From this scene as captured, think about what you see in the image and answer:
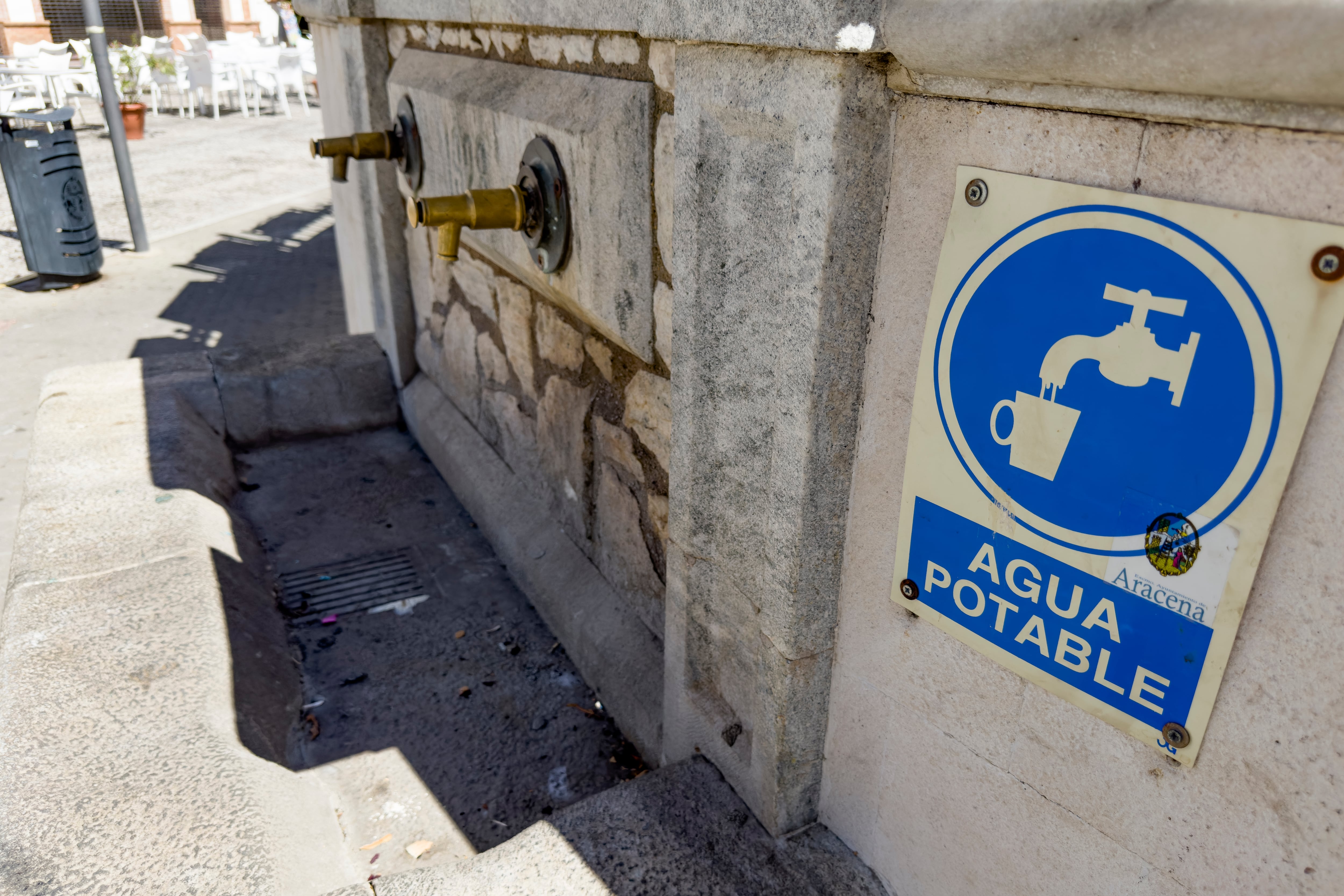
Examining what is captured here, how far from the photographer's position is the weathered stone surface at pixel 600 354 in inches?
92.0

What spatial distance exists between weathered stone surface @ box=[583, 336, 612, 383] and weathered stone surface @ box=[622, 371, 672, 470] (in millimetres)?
112

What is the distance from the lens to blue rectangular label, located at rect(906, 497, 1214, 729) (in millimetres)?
1068

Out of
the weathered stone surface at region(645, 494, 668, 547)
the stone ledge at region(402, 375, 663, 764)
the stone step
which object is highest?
the weathered stone surface at region(645, 494, 668, 547)

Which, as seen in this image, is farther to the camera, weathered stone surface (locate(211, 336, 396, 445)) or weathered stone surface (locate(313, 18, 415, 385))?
weathered stone surface (locate(211, 336, 396, 445))

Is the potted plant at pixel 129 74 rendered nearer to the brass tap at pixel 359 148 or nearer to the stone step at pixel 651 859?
the brass tap at pixel 359 148

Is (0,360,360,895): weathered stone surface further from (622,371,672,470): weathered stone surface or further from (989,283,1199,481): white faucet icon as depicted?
(989,283,1199,481): white faucet icon

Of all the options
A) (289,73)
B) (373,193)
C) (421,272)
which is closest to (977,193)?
(421,272)


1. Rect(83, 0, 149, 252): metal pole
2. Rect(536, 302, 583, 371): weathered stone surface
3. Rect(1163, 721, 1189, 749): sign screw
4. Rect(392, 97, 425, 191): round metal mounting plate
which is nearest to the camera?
Rect(1163, 721, 1189, 749): sign screw

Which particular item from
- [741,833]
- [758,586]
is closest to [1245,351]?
[758,586]

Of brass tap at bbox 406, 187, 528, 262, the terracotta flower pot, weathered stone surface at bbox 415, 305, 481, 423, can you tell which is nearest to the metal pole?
the terracotta flower pot

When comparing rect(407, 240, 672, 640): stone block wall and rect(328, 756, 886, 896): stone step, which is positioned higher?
rect(407, 240, 672, 640): stone block wall

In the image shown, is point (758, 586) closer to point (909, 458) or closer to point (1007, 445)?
point (909, 458)

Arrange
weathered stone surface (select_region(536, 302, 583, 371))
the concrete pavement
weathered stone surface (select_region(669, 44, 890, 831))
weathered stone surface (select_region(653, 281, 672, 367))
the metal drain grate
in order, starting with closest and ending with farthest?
weathered stone surface (select_region(669, 44, 890, 831)), weathered stone surface (select_region(653, 281, 672, 367)), weathered stone surface (select_region(536, 302, 583, 371)), the metal drain grate, the concrete pavement

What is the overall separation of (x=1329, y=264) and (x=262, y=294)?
861cm
